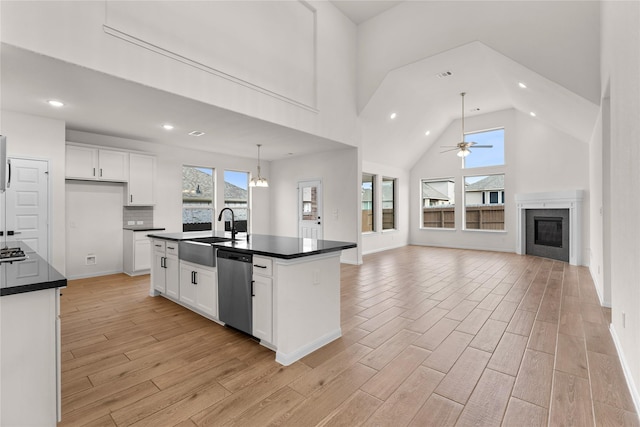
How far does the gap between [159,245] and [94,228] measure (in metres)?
2.48

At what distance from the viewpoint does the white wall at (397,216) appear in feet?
26.9

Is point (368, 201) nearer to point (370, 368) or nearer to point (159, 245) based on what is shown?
point (159, 245)

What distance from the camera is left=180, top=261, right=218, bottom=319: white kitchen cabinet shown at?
3.09 m

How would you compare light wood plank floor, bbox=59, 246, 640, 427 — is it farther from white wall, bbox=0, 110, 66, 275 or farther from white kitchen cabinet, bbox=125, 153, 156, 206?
white kitchen cabinet, bbox=125, 153, 156, 206

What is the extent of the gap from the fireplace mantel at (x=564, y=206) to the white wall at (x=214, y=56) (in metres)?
4.81

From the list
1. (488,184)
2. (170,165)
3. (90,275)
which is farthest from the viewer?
(488,184)

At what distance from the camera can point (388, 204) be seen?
30.2 feet

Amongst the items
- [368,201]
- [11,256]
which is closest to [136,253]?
[11,256]

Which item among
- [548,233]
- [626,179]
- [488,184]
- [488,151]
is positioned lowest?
[548,233]

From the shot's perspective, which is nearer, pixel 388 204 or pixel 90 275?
pixel 90 275

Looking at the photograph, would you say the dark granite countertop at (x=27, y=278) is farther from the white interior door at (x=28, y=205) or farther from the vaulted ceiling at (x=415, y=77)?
the white interior door at (x=28, y=205)

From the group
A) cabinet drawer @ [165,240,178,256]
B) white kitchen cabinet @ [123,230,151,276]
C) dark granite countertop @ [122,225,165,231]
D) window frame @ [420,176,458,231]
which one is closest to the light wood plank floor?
cabinet drawer @ [165,240,178,256]

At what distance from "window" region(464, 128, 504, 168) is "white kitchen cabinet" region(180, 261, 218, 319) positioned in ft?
27.2

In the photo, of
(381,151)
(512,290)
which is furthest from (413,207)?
(512,290)
